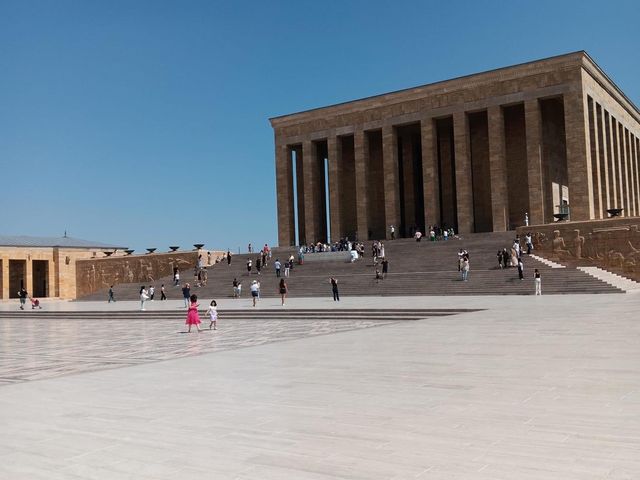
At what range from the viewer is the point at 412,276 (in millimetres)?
27625

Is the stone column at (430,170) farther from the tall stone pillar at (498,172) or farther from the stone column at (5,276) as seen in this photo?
the stone column at (5,276)

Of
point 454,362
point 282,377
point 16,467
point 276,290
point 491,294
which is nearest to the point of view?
point 16,467

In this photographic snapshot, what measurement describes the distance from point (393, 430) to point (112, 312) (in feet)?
71.3

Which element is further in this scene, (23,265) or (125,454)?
(23,265)

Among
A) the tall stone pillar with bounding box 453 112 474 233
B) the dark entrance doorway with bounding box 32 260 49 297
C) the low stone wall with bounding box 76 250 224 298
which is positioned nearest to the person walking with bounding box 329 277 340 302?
the low stone wall with bounding box 76 250 224 298

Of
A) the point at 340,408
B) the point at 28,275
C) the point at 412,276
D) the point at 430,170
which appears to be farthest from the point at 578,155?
the point at 28,275

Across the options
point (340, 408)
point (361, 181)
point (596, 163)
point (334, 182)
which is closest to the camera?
point (340, 408)

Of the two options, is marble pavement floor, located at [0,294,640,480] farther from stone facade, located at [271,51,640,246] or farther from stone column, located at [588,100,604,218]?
stone column, located at [588,100,604,218]

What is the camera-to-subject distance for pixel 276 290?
30094mm

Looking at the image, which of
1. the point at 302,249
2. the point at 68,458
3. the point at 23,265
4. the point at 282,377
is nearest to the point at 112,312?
the point at 302,249

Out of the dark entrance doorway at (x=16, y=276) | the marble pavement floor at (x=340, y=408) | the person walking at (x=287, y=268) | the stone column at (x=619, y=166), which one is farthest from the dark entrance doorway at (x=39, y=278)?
the marble pavement floor at (x=340, y=408)

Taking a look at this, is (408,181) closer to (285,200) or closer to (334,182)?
(334,182)

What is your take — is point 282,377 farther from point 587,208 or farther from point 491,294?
point 587,208

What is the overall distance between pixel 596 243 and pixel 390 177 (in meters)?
15.3
